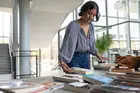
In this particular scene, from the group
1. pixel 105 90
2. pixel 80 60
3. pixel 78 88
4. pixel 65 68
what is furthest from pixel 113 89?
pixel 80 60

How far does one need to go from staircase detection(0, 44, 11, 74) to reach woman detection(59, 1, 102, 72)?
554cm

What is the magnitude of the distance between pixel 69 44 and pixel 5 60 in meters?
6.16

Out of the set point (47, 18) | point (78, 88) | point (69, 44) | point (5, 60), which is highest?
point (47, 18)

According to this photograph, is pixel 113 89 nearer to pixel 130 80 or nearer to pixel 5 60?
pixel 130 80

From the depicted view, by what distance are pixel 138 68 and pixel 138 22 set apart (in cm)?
520

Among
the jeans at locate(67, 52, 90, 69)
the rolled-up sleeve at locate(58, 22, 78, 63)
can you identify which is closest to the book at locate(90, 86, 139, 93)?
the rolled-up sleeve at locate(58, 22, 78, 63)

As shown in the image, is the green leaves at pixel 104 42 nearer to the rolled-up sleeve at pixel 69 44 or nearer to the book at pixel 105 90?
the rolled-up sleeve at pixel 69 44

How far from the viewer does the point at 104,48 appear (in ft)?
17.8

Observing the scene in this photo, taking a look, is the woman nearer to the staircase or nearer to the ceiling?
the staircase

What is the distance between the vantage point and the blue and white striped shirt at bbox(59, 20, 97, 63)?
1.48 meters

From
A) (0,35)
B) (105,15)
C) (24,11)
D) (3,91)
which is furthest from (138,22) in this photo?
(0,35)

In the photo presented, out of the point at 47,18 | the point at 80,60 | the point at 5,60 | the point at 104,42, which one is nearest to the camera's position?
the point at 80,60

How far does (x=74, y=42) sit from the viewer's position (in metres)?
1.53

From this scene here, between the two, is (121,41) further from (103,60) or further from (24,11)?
(103,60)
